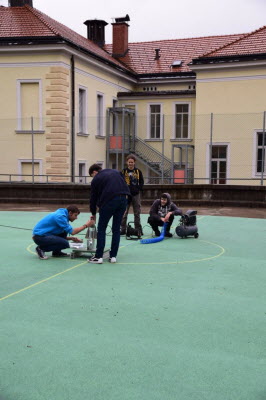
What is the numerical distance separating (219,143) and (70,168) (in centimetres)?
754

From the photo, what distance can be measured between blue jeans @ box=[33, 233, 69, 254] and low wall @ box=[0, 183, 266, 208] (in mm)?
10876

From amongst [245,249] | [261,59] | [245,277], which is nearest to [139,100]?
[261,59]

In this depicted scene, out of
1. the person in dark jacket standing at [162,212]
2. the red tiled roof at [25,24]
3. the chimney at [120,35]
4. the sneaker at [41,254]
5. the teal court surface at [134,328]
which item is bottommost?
the teal court surface at [134,328]

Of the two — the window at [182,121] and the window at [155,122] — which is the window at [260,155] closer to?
the window at [182,121]

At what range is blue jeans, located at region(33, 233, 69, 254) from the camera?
8664mm

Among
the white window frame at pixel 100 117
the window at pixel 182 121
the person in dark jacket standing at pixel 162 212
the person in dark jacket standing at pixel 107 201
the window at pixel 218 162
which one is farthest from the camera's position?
the window at pixel 182 121

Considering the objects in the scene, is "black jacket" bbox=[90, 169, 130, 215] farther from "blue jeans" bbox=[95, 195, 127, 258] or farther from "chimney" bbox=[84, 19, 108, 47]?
"chimney" bbox=[84, 19, 108, 47]

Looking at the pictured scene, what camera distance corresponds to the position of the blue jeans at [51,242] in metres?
8.66

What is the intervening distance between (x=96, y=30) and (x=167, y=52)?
5.34 meters

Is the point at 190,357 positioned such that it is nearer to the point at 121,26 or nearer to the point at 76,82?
the point at 76,82

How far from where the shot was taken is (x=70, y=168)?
2500 centimetres

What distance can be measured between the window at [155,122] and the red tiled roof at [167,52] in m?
3.49

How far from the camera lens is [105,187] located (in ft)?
27.6

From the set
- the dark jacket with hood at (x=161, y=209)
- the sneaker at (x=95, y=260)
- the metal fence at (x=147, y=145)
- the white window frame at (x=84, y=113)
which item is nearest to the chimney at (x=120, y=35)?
the metal fence at (x=147, y=145)
